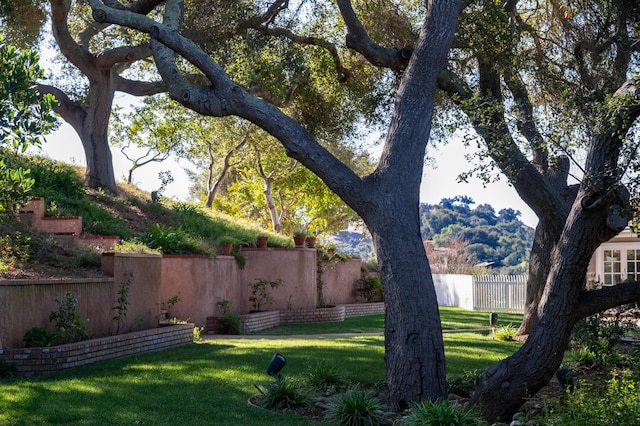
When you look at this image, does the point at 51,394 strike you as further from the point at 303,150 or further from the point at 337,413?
the point at 303,150

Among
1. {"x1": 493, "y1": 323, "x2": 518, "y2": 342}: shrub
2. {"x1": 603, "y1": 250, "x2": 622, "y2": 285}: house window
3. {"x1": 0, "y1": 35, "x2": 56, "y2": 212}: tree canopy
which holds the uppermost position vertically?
{"x1": 0, "y1": 35, "x2": 56, "y2": 212}: tree canopy

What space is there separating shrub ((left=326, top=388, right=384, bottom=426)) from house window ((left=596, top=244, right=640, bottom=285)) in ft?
61.3

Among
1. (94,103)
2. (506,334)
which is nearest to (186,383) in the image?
(506,334)

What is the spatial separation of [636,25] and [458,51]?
387 cm

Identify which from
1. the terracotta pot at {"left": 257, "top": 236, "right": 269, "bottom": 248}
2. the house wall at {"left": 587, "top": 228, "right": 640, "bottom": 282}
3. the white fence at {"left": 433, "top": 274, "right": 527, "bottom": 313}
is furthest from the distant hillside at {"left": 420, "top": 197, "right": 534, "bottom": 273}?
the terracotta pot at {"left": 257, "top": 236, "right": 269, "bottom": 248}

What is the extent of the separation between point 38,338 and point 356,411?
16.3 ft

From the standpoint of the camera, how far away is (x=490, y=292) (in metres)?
29.0

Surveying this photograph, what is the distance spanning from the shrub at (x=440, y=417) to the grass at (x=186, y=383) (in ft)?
4.19

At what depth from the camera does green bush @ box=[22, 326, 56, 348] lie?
412 inches

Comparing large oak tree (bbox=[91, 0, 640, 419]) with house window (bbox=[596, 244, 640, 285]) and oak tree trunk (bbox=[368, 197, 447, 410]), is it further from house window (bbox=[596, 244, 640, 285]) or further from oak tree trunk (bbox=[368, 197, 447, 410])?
house window (bbox=[596, 244, 640, 285])

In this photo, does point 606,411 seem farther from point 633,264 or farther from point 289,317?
point 633,264

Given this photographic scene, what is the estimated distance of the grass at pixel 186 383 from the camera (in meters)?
7.80

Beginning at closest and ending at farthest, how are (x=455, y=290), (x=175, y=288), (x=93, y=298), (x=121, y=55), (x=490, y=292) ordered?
(x=93, y=298), (x=175, y=288), (x=121, y=55), (x=490, y=292), (x=455, y=290)

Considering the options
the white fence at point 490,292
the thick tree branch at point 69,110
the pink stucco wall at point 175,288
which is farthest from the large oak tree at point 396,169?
the white fence at point 490,292
